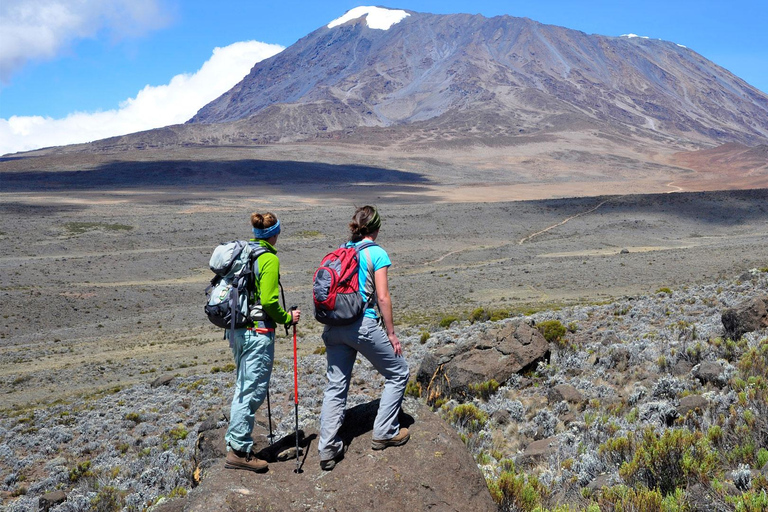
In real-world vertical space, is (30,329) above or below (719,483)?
below

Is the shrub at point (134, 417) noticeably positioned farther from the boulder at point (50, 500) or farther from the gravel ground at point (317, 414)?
the boulder at point (50, 500)

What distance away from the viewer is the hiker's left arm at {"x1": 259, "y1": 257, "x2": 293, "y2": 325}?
153 inches

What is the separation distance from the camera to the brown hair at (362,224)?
12.9 feet

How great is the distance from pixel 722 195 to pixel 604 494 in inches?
2053

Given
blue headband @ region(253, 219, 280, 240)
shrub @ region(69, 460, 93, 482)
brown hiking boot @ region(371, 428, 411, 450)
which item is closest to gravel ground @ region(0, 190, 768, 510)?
shrub @ region(69, 460, 93, 482)

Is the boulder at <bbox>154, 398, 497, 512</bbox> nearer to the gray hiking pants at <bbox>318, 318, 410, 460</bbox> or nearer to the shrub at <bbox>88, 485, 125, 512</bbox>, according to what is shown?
the gray hiking pants at <bbox>318, 318, 410, 460</bbox>

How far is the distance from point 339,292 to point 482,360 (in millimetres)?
4401

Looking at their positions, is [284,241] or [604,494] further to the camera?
[284,241]

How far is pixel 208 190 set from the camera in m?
69.7

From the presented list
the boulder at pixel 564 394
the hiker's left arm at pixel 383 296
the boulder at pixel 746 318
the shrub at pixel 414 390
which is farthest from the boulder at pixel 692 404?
the shrub at pixel 414 390

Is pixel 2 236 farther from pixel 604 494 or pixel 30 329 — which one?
pixel 604 494

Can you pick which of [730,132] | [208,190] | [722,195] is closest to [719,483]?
[722,195]

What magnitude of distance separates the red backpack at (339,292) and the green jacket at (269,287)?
337 mm

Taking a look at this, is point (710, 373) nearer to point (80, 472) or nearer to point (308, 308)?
point (80, 472)
